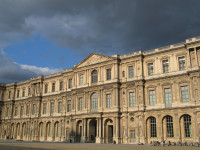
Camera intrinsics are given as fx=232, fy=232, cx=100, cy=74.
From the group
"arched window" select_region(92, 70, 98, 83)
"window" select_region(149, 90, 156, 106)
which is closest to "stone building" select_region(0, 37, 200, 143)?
"arched window" select_region(92, 70, 98, 83)

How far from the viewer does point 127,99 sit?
40.6 m

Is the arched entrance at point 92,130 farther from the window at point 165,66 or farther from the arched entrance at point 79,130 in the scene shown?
the window at point 165,66

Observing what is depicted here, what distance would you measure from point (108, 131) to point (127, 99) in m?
6.90

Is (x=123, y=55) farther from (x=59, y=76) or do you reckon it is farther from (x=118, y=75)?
(x=59, y=76)

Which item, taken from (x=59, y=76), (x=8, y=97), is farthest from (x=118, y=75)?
(x=8, y=97)

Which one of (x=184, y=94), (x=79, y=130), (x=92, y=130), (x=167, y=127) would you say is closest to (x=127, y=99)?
(x=167, y=127)

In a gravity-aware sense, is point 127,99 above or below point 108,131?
above

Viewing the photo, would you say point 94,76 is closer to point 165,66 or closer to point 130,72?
point 130,72

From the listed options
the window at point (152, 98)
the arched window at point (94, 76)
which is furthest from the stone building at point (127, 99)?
the window at point (152, 98)

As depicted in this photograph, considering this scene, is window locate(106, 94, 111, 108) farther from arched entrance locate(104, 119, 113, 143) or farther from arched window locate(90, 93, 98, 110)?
arched entrance locate(104, 119, 113, 143)

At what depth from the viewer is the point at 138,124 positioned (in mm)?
38219

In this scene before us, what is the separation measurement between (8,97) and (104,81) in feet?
118

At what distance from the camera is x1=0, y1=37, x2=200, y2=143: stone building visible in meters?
35.0

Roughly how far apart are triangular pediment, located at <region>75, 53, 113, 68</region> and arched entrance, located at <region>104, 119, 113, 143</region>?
11.6 metres
